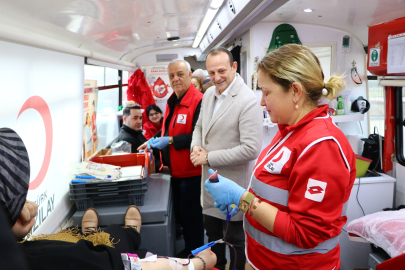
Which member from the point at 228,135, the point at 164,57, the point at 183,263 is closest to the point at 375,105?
the point at 228,135

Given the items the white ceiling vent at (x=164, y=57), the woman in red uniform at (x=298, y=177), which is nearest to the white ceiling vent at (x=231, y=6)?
the woman in red uniform at (x=298, y=177)

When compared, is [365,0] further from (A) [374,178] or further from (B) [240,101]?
(A) [374,178]

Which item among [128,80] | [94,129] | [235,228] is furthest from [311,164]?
[128,80]

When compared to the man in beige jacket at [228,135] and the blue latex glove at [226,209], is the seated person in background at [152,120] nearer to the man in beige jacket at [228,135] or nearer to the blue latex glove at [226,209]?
the man in beige jacket at [228,135]

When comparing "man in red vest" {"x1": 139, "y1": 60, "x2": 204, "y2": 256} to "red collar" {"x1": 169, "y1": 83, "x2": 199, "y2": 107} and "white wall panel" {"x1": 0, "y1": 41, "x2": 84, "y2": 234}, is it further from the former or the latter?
"white wall panel" {"x1": 0, "y1": 41, "x2": 84, "y2": 234}

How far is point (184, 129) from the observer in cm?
314

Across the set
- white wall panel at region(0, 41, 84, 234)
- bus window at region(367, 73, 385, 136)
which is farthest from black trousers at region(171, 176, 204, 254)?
bus window at region(367, 73, 385, 136)

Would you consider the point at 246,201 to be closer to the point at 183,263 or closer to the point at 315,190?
the point at 315,190

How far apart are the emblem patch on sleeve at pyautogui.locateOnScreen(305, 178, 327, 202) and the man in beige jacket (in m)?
1.00

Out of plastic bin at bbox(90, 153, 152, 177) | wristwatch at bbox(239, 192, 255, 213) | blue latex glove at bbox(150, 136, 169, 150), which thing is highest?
blue latex glove at bbox(150, 136, 169, 150)

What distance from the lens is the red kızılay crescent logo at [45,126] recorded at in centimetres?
194

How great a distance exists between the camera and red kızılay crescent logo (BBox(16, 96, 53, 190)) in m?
1.94

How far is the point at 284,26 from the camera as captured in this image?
4441 millimetres

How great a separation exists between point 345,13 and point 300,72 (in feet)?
8.42
